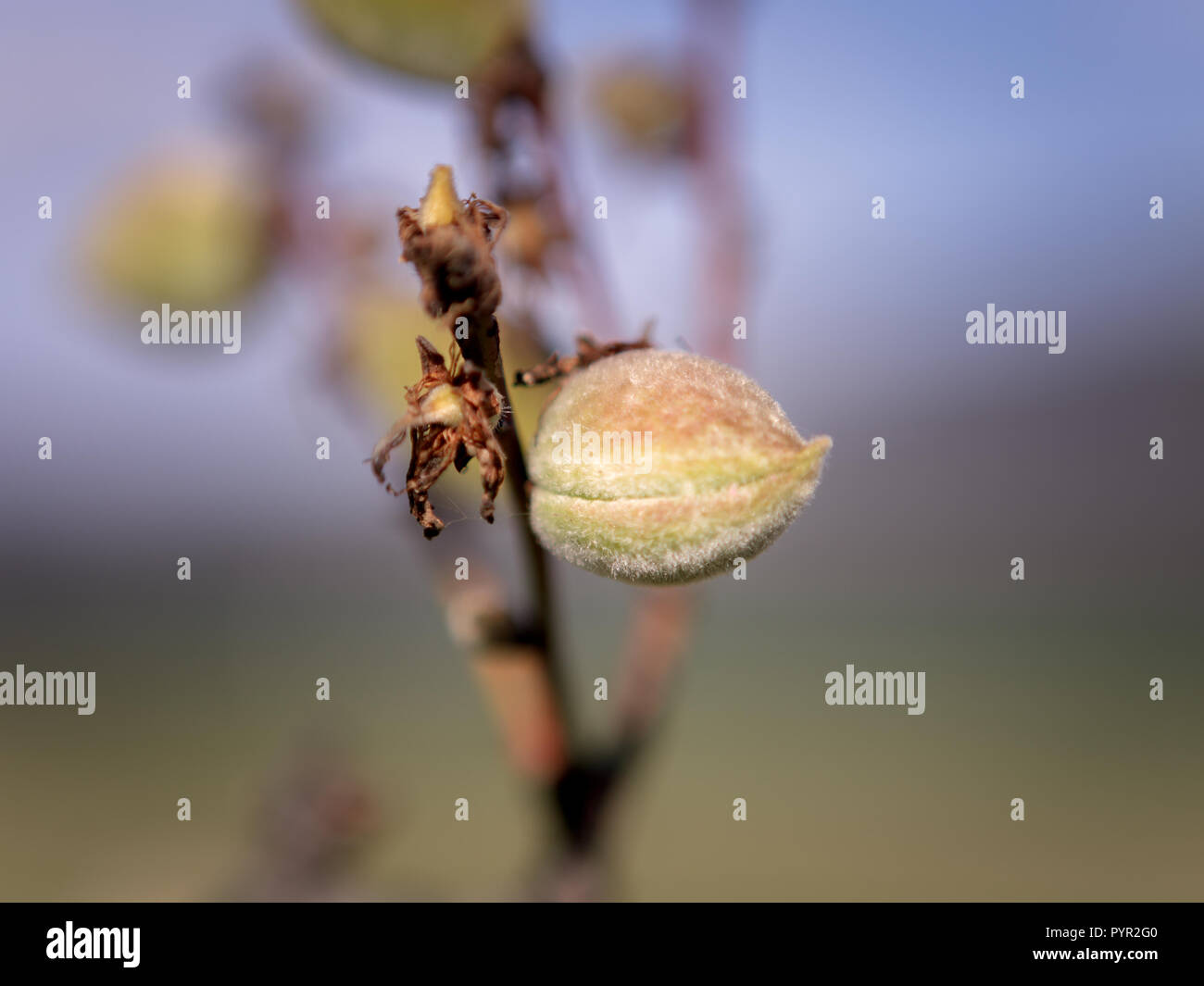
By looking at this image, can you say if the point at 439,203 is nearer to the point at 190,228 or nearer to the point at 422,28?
the point at 422,28

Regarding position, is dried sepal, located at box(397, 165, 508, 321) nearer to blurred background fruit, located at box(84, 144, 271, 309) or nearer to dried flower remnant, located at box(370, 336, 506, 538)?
dried flower remnant, located at box(370, 336, 506, 538)

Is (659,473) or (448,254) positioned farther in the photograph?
(659,473)

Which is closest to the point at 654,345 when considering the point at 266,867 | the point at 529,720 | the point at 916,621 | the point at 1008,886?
the point at 529,720

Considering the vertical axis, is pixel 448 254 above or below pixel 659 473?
above

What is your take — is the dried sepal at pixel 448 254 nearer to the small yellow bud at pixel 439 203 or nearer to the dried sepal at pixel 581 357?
the small yellow bud at pixel 439 203

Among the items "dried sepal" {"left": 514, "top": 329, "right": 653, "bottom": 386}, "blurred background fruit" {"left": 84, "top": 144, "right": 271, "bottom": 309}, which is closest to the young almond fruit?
"dried sepal" {"left": 514, "top": 329, "right": 653, "bottom": 386}

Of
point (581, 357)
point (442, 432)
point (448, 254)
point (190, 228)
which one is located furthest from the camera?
point (190, 228)

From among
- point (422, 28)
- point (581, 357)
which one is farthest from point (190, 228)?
point (581, 357)
